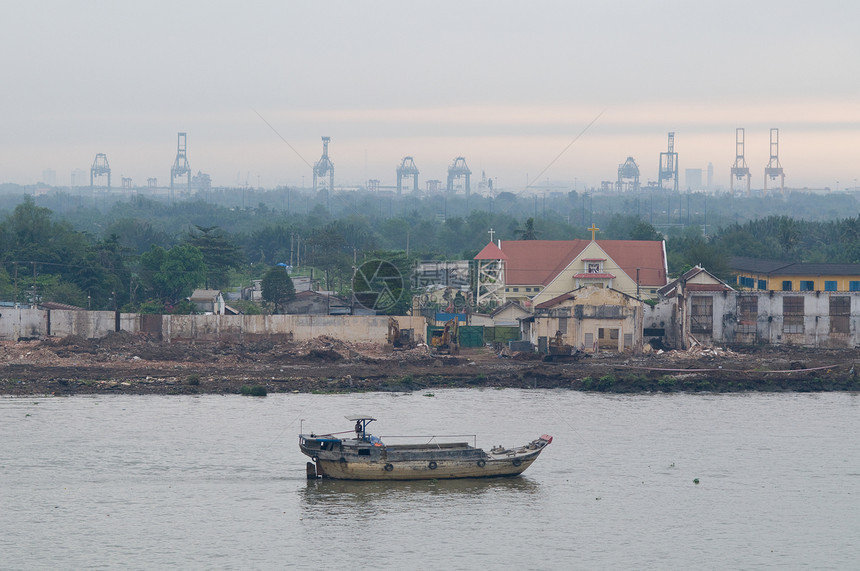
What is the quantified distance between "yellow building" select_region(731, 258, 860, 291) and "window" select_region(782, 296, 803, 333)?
254 inches

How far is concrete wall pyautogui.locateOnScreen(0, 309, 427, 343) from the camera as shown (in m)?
47.7

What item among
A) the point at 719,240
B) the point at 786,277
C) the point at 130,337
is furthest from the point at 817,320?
the point at 719,240

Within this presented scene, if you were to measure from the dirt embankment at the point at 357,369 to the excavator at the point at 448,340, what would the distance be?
0.52m

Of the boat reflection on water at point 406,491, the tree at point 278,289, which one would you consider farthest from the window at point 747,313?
the boat reflection on water at point 406,491

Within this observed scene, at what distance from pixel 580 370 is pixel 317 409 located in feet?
38.8

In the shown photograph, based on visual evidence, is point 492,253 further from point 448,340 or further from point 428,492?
point 428,492

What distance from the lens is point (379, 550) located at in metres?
22.9

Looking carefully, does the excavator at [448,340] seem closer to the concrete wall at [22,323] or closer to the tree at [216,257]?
the concrete wall at [22,323]

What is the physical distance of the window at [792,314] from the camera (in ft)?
163

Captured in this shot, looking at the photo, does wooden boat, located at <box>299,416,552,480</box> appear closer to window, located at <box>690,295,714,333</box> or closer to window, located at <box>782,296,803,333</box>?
window, located at <box>690,295,714,333</box>

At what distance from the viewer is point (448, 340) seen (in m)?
48.1

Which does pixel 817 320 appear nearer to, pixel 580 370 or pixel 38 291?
pixel 580 370

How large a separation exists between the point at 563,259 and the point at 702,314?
1176 cm


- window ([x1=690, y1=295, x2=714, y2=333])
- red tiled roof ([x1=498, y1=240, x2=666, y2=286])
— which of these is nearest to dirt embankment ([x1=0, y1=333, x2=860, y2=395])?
window ([x1=690, y1=295, x2=714, y2=333])
